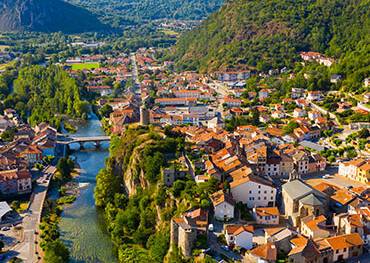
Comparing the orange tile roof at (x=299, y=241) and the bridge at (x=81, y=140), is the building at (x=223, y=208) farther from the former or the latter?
the bridge at (x=81, y=140)

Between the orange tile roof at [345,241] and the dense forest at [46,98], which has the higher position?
the dense forest at [46,98]

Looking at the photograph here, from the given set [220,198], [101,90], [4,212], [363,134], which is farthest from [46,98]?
[220,198]

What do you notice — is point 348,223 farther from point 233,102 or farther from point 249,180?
point 233,102

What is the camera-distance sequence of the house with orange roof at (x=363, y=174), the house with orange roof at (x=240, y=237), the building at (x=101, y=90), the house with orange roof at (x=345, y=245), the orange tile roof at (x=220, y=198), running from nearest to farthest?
the house with orange roof at (x=345, y=245) → the house with orange roof at (x=240, y=237) → the orange tile roof at (x=220, y=198) → the house with orange roof at (x=363, y=174) → the building at (x=101, y=90)

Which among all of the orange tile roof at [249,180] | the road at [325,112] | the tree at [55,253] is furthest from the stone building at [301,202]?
the road at [325,112]

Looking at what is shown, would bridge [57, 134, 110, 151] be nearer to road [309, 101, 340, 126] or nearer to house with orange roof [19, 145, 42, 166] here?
house with orange roof [19, 145, 42, 166]

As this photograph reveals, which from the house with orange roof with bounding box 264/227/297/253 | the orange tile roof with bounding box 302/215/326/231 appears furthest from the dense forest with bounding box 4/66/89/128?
the orange tile roof with bounding box 302/215/326/231
